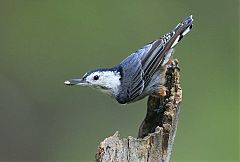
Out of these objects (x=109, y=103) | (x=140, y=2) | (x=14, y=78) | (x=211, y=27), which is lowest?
(x=109, y=103)

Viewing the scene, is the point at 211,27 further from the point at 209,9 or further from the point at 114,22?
the point at 114,22

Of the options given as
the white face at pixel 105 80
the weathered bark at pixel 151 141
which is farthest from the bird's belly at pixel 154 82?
the weathered bark at pixel 151 141

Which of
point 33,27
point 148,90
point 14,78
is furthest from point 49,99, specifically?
point 148,90

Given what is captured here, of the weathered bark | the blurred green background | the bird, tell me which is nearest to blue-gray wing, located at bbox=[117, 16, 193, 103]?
the bird

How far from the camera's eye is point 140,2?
954 cm

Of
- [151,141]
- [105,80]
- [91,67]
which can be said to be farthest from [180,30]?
[91,67]

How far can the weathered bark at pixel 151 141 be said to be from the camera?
4234 mm

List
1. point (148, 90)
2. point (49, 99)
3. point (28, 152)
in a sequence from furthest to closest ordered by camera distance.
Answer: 1. point (49, 99)
2. point (28, 152)
3. point (148, 90)

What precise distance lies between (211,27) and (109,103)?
178cm

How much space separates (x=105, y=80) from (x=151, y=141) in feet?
4.56

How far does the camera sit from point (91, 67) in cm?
851

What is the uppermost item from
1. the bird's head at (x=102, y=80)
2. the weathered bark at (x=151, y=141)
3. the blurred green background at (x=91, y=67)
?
the blurred green background at (x=91, y=67)

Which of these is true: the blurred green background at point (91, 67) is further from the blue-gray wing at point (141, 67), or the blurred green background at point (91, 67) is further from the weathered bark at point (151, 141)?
the weathered bark at point (151, 141)

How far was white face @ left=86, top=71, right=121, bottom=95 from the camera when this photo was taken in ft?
18.4
